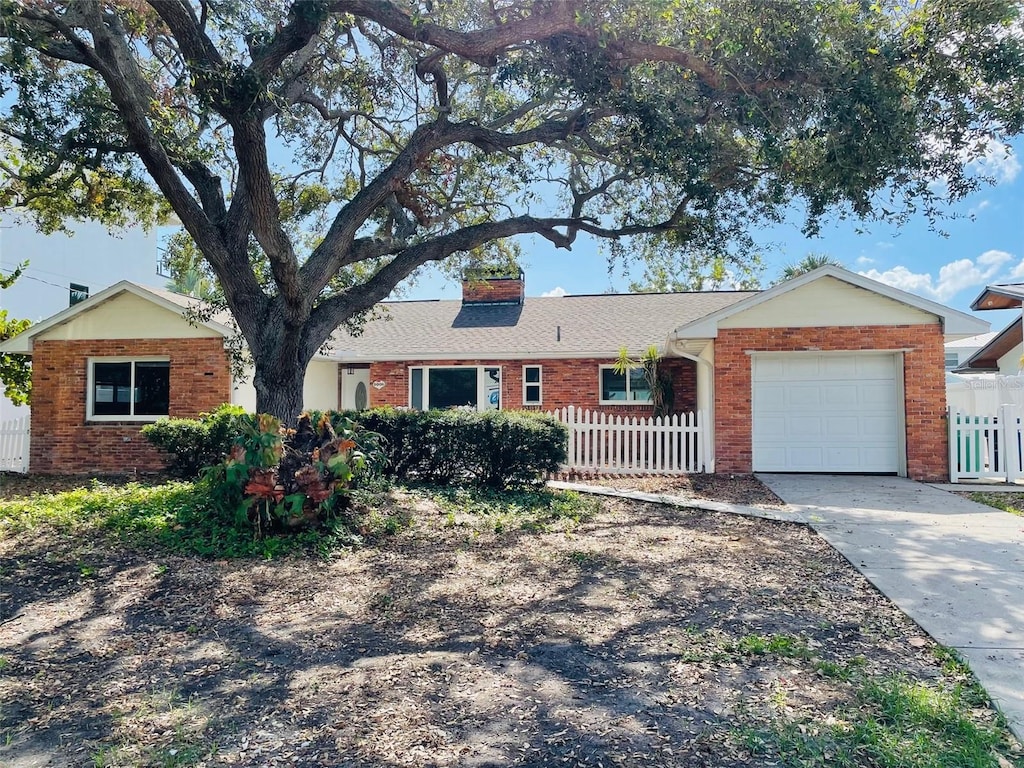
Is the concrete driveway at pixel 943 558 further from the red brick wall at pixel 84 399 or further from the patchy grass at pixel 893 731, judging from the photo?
the red brick wall at pixel 84 399

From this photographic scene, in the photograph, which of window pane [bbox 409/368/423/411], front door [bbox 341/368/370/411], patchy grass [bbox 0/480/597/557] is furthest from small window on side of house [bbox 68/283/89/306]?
patchy grass [bbox 0/480/597/557]

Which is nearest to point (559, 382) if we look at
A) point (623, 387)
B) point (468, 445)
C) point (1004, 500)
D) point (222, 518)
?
point (623, 387)

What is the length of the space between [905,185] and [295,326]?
778cm

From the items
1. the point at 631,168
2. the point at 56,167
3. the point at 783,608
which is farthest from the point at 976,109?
the point at 56,167

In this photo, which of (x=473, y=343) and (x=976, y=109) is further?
(x=473, y=343)

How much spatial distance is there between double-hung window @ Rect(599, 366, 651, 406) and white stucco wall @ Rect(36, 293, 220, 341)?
9117 millimetres

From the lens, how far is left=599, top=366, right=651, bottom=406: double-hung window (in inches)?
611

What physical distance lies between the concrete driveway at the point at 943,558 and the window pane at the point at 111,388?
13.3 meters

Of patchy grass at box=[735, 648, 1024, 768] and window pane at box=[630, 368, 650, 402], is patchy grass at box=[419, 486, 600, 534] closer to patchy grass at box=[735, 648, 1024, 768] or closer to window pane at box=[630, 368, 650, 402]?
patchy grass at box=[735, 648, 1024, 768]

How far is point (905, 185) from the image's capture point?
772 centimetres

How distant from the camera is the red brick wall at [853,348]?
11.2 meters

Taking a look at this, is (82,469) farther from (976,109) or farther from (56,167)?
(976,109)

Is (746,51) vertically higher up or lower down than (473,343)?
higher up

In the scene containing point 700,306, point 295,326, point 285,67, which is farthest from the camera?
point 700,306
